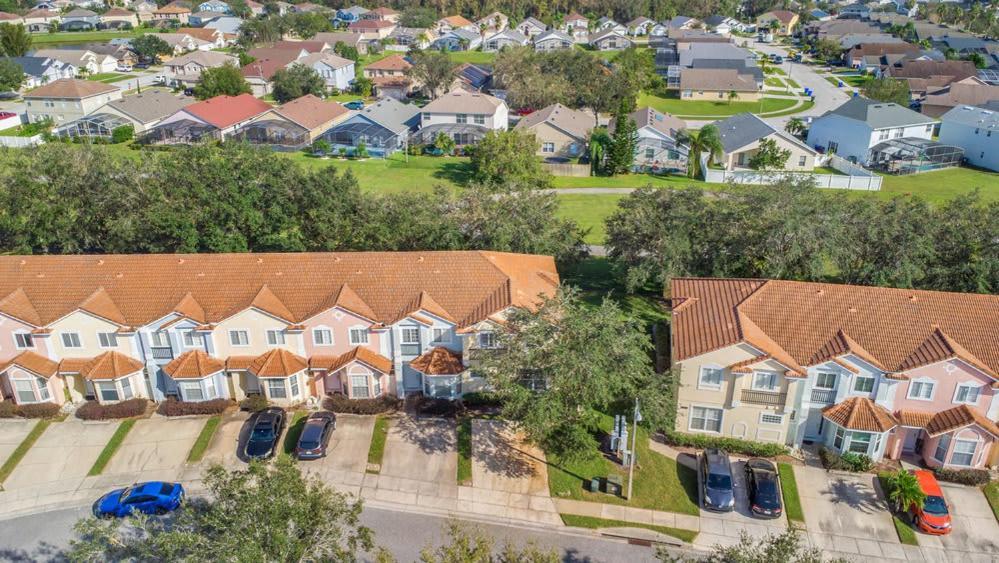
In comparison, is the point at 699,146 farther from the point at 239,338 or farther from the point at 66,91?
the point at 66,91

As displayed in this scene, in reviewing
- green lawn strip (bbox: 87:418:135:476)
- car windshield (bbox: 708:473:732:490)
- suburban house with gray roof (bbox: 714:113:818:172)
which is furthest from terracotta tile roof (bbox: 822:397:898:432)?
suburban house with gray roof (bbox: 714:113:818:172)

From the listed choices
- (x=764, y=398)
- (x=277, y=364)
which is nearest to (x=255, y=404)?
(x=277, y=364)

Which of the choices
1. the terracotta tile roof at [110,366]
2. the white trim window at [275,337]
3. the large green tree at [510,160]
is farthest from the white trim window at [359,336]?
the large green tree at [510,160]

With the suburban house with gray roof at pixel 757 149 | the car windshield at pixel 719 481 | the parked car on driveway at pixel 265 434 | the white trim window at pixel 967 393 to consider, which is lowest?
the suburban house with gray roof at pixel 757 149

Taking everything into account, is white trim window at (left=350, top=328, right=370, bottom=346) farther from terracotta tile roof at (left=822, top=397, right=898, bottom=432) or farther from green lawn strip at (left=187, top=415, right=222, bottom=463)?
terracotta tile roof at (left=822, top=397, right=898, bottom=432)

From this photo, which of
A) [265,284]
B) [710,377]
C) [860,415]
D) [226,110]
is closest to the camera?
[860,415]

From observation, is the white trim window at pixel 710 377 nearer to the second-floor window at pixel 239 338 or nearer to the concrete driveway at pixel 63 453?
the second-floor window at pixel 239 338

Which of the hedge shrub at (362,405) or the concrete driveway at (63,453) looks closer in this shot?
the concrete driveway at (63,453)

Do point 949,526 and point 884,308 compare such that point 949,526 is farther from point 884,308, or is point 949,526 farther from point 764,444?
point 884,308
